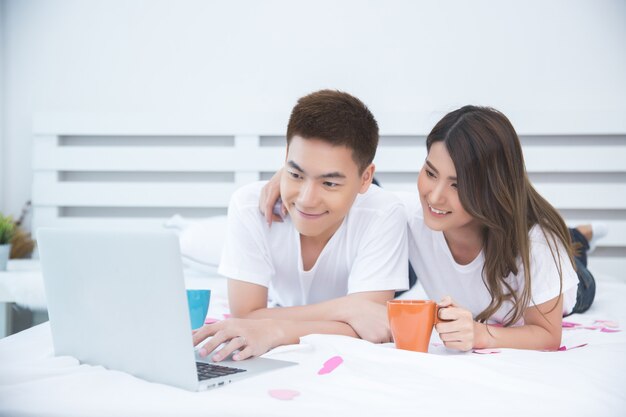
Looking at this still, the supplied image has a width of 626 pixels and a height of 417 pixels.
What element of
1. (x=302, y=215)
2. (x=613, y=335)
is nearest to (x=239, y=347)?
(x=302, y=215)

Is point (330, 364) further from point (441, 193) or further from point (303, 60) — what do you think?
point (303, 60)

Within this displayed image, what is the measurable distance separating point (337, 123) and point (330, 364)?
57 cm

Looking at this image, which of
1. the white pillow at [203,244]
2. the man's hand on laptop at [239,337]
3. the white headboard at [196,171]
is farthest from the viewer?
the white headboard at [196,171]

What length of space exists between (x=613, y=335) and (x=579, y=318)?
0.35 m

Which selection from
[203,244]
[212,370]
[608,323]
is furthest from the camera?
[203,244]

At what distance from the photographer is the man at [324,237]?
→ 139 centimetres

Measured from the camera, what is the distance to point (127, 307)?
0.92m

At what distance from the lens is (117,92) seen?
299cm

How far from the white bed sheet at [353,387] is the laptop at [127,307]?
0.03 meters

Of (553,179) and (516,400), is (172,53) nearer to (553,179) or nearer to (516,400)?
(553,179)

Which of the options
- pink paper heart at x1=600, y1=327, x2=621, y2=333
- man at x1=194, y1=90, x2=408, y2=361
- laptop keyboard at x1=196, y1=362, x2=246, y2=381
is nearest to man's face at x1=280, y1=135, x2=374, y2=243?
man at x1=194, y1=90, x2=408, y2=361

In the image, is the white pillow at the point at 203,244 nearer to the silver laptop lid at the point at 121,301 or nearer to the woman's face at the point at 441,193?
the woman's face at the point at 441,193

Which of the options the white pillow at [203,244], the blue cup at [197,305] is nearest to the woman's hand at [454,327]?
the blue cup at [197,305]

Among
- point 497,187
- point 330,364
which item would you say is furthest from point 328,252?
point 330,364
